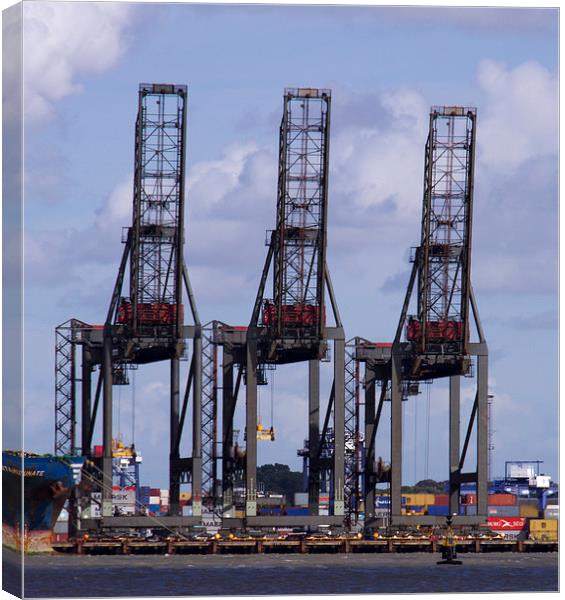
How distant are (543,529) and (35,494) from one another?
39638mm

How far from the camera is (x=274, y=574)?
57594mm

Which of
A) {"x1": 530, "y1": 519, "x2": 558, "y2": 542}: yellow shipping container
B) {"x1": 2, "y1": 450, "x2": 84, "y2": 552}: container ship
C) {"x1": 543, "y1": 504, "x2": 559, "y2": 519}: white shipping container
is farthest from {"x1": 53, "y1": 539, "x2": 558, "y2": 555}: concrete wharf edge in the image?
{"x1": 543, "y1": 504, "x2": 559, "y2": 519}: white shipping container

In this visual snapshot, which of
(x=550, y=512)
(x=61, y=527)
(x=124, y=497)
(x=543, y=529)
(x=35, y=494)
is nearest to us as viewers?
(x=35, y=494)

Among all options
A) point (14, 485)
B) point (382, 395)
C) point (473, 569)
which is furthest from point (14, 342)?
point (382, 395)

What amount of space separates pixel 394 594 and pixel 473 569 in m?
19.0

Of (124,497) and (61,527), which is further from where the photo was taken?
(124,497)

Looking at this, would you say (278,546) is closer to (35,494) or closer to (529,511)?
(35,494)

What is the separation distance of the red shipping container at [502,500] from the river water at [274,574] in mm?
37497

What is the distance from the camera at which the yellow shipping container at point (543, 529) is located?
3647 inches

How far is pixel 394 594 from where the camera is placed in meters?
43.7

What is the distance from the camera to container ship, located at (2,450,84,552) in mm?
42000

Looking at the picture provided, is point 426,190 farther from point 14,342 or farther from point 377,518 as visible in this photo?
point 14,342

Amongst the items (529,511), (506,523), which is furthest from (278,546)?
(529,511)

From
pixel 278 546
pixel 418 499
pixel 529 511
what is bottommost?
pixel 278 546
